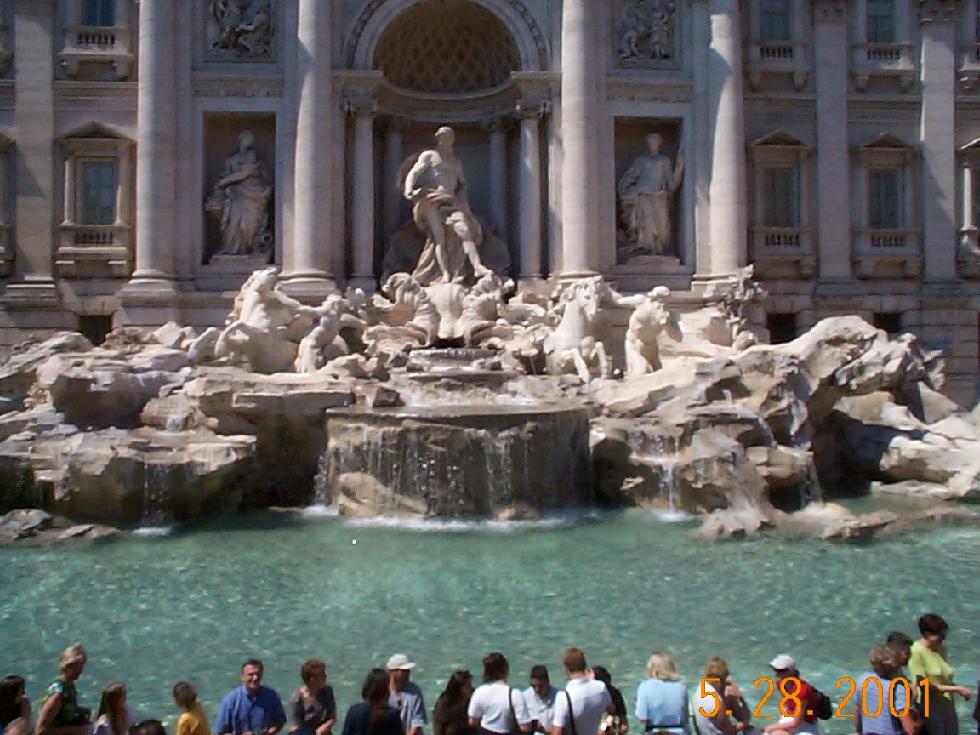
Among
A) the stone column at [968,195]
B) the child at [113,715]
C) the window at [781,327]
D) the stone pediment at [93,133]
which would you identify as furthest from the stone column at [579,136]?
the child at [113,715]

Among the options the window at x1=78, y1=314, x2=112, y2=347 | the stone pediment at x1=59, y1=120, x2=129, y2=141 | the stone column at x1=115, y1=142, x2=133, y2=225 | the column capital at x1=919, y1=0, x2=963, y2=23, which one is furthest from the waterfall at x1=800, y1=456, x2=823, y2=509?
the stone pediment at x1=59, y1=120, x2=129, y2=141

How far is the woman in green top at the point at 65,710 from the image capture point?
485cm

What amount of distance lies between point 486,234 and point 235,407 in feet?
28.2

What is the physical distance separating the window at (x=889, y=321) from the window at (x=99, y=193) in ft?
51.8

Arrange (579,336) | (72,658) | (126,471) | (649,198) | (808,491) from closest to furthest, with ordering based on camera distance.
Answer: (72,658), (126,471), (808,491), (579,336), (649,198)

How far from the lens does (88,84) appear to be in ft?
64.0

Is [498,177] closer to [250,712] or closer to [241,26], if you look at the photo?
[241,26]

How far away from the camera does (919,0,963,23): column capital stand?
21.2m

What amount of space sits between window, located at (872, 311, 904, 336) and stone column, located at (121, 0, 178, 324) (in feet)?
Result: 47.1

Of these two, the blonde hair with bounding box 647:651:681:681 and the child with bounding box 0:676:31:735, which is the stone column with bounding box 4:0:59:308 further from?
the blonde hair with bounding box 647:651:681:681

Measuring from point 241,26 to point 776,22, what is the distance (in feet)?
36.2

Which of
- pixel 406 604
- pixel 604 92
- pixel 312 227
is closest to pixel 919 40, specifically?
pixel 604 92

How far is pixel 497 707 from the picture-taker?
16.1 ft

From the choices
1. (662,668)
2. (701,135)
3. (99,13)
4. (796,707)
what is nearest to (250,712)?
(662,668)
